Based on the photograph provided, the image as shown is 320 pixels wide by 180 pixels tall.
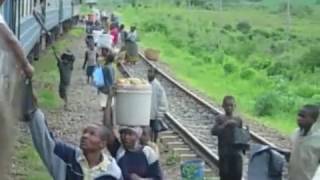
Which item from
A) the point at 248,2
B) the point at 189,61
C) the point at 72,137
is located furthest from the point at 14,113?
the point at 248,2

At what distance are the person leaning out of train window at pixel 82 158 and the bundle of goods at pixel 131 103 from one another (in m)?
3.70

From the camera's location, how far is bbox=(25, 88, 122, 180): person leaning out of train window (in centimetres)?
410

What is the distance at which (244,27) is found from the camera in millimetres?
54344

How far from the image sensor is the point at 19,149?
11.7m

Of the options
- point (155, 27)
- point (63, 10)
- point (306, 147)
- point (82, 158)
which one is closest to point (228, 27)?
point (155, 27)

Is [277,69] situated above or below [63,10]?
below

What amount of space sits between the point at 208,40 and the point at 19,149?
33.2 meters

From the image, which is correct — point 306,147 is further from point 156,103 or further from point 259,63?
point 259,63

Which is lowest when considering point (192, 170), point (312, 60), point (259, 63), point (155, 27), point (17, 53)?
point (155, 27)

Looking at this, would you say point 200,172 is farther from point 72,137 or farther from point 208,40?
point 208,40

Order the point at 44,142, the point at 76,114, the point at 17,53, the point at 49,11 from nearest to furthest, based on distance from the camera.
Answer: the point at 17,53
the point at 44,142
the point at 76,114
the point at 49,11

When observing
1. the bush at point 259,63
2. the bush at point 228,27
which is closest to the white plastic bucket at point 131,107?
the bush at point 259,63

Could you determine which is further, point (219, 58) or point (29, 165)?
point (219, 58)

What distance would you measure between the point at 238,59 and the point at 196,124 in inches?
868
